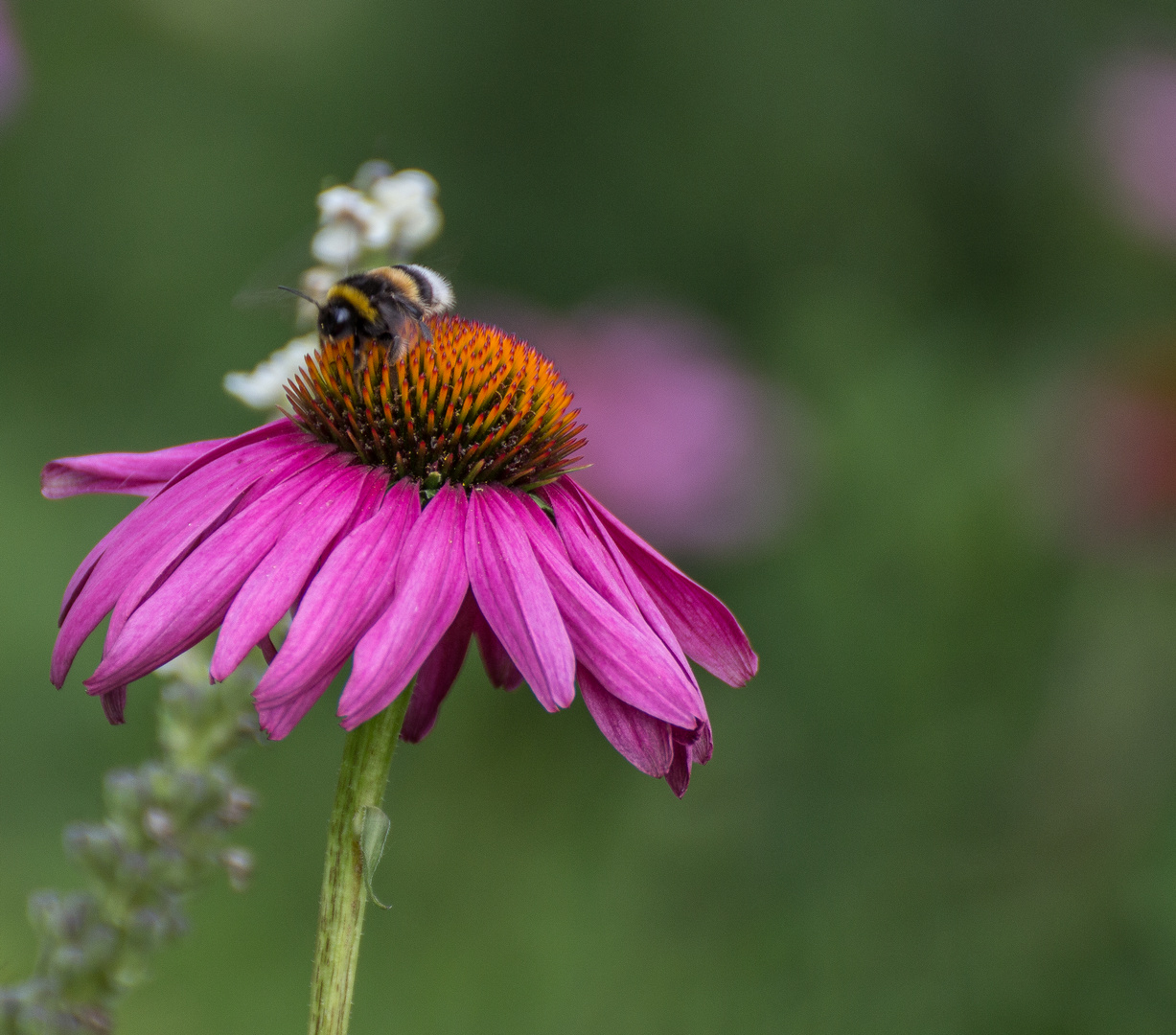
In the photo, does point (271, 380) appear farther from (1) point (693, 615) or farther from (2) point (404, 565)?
(1) point (693, 615)

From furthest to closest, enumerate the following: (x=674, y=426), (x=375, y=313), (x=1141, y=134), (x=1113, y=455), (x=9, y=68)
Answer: (x=1141, y=134), (x=674, y=426), (x=1113, y=455), (x=9, y=68), (x=375, y=313)

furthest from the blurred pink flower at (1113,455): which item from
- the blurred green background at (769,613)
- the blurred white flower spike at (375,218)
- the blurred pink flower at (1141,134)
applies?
the blurred white flower spike at (375,218)

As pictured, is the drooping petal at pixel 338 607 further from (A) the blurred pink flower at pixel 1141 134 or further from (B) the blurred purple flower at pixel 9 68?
(A) the blurred pink flower at pixel 1141 134

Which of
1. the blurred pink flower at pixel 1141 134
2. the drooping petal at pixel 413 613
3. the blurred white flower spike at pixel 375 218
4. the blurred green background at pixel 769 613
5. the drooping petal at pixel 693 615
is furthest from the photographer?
the blurred pink flower at pixel 1141 134

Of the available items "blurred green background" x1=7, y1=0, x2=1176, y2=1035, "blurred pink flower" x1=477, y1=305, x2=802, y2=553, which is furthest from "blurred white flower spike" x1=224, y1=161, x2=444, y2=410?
"blurred pink flower" x1=477, y1=305, x2=802, y2=553

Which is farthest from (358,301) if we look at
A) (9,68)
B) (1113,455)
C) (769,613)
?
(1113,455)
